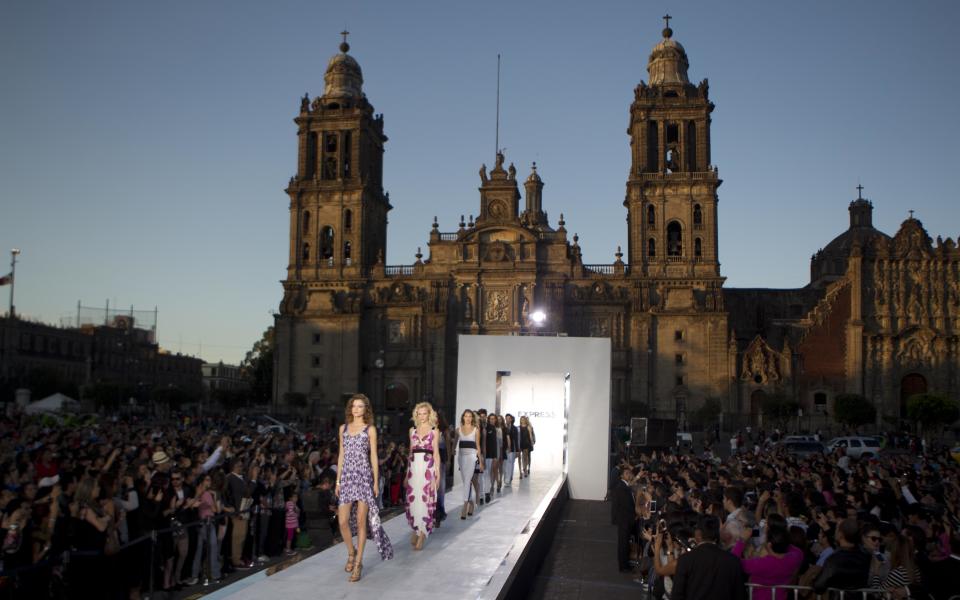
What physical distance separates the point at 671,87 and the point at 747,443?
2336 centimetres

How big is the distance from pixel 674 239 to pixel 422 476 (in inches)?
1871

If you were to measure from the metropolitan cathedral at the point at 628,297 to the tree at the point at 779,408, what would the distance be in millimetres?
1635

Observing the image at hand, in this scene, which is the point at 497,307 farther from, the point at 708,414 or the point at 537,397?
the point at 537,397

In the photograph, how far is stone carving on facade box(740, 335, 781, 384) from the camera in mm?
52844

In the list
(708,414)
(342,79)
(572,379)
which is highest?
(342,79)

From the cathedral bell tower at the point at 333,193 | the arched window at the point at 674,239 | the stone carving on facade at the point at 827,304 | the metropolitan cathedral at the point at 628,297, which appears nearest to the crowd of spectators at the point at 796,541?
the metropolitan cathedral at the point at 628,297

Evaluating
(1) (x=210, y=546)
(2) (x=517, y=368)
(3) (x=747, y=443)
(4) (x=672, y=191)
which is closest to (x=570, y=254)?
(4) (x=672, y=191)

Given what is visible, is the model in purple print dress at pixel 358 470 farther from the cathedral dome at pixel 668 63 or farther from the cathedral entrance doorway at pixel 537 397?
the cathedral dome at pixel 668 63

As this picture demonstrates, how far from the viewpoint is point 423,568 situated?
30.7 ft

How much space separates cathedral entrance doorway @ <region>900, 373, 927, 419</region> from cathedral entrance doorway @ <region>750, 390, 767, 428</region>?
721 centimetres

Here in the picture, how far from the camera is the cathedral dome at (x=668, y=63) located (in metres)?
57.8

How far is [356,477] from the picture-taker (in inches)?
357

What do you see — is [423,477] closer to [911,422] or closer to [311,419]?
[911,422]

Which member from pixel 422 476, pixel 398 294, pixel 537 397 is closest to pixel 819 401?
pixel 398 294
